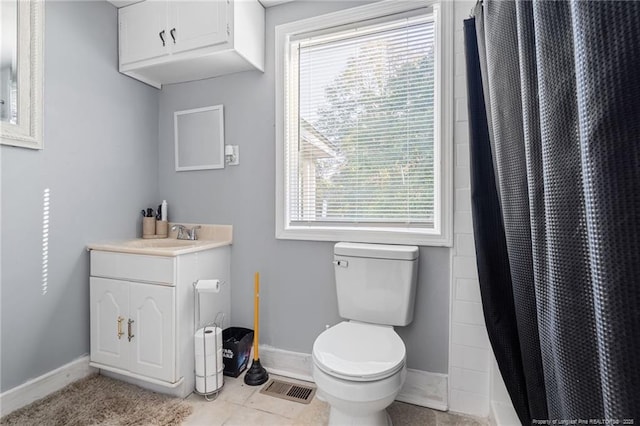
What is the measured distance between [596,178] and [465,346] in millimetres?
1459

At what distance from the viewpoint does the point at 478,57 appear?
1380 mm

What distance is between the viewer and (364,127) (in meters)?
1.85

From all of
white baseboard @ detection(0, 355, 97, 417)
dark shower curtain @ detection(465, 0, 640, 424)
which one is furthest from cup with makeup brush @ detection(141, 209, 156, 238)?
dark shower curtain @ detection(465, 0, 640, 424)

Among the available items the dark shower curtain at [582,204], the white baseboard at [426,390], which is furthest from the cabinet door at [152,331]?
the dark shower curtain at [582,204]

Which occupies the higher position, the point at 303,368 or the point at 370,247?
the point at 370,247

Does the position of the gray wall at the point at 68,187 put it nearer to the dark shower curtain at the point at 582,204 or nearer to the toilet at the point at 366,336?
the toilet at the point at 366,336

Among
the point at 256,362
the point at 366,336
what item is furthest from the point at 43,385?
the point at 366,336

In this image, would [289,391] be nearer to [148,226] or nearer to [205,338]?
[205,338]

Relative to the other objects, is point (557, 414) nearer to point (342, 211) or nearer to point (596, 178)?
point (596, 178)

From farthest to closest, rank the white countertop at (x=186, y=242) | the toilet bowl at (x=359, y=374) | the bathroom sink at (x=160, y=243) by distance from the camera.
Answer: the bathroom sink at (x=160, y=243) < the white countertop at (x=186, y=242) < the toilet bowl at (x=359, y=374)

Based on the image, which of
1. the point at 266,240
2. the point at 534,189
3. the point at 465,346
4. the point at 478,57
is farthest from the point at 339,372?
the point at 478,57

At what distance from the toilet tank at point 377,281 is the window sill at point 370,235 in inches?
2.9

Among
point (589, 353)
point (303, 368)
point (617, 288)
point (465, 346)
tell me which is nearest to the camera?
point (617, 288)

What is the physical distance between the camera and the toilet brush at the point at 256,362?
71.9 inches
